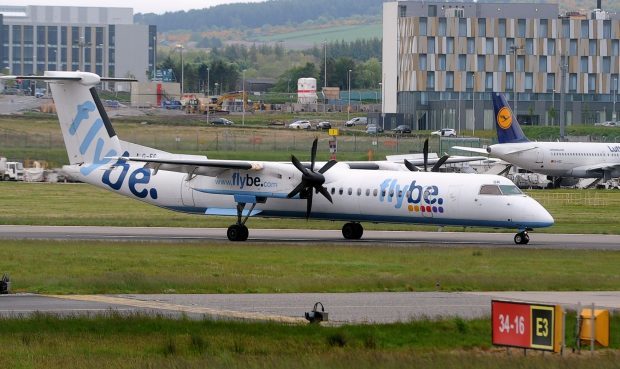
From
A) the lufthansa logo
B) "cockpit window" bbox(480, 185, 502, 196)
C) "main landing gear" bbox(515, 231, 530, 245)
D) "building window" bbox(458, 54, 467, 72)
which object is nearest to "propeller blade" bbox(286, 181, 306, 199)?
"cockpit window" bbox(480, 185, 502, 196)

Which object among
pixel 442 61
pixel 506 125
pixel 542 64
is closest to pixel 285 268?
pixel 506 125

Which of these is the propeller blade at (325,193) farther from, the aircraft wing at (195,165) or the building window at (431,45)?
the building window at (431,45)

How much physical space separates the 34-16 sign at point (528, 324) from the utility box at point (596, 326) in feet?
2.82

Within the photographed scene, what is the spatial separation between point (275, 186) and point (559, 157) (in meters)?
43.2

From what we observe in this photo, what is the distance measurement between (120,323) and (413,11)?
12272 cm

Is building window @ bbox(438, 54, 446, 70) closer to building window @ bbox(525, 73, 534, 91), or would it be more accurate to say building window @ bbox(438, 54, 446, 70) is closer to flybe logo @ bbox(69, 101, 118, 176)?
building window @ bbox(525, 73, 534, 91)

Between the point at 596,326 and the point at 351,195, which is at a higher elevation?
the point at 351,195

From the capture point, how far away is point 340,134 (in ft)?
383

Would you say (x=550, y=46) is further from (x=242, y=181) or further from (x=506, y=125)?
(x=242, y=181)

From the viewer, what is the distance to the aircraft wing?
146 ft

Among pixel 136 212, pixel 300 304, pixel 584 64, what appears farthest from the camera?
pixel 584 64

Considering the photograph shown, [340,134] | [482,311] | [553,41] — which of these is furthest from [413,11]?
[482,311]

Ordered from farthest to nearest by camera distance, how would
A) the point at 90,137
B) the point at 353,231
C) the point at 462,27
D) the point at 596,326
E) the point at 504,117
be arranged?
the point at 462,27 → the point at 504,117 → the point at 90,137 → the point at 353,231 → the point at 596,326

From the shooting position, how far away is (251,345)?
21266 mm
